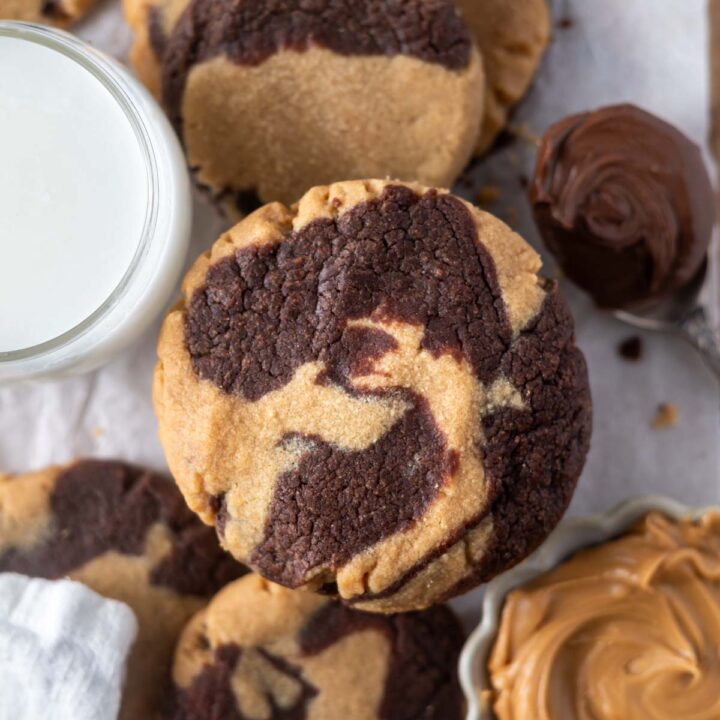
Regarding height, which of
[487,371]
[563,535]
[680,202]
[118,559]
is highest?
[680,202]

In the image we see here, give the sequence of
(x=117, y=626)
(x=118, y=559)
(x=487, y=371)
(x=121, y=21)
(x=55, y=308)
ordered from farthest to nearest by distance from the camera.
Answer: (x=121, y=21), (x=118, y=559), (x=117, y=626), (x=55, y=308), (x=487, y=371)

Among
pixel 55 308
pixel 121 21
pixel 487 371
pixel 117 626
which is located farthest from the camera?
pixel 121 21

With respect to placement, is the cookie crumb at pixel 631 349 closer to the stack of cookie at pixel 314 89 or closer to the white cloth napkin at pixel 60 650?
the stack of cookie at pixel 314 89

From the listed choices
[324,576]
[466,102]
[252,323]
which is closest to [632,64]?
[466,102]

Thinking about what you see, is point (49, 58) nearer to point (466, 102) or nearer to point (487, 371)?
point (466, 102)

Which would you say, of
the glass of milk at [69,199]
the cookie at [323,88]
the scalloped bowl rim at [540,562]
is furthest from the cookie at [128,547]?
the cookie at [323,88]

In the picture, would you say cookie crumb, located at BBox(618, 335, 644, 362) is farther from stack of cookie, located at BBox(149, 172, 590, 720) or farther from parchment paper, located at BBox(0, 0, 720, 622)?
stack of cookie, located at BBox(149, 172, 590, 720)

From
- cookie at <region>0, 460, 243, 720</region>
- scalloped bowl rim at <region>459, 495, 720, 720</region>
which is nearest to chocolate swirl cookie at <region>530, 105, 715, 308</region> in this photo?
scalloped bowl rim at <region>459, 495, 720, 720</region>
